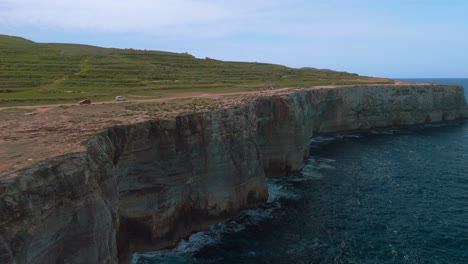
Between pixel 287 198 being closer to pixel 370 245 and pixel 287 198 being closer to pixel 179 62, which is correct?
pixel 370 245

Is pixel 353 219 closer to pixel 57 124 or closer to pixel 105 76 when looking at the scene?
pixel 57 124

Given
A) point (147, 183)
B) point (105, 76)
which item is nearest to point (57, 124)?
point (147, 183)

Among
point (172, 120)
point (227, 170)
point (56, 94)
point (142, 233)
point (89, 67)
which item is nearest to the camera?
point (142, 233)

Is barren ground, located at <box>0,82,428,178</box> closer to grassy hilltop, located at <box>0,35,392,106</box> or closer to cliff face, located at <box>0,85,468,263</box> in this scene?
cliff face, located at <box>0,85,468,263</box>

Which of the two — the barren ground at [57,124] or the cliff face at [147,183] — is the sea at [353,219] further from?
the barren ground at [57,124]

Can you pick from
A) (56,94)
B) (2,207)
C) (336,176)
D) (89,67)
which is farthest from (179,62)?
(2,207)

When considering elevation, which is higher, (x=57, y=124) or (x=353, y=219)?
(x=57, y=124)

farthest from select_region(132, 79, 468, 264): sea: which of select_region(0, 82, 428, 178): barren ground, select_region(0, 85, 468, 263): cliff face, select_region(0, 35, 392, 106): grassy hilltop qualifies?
select_region(0, 35, 392, 106): grassy hilltop
